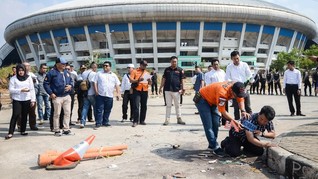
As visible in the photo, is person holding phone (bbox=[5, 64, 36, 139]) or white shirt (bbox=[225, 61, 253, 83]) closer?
person holding phone (bbox=[5, 64, 36, 139])

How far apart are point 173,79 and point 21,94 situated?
3.93m

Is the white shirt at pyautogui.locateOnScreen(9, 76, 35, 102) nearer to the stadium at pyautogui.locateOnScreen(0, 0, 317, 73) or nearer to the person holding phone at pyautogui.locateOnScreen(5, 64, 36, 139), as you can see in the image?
the person holding phone at pyautogui.locateOnScreen(5, 64, 36, 139)

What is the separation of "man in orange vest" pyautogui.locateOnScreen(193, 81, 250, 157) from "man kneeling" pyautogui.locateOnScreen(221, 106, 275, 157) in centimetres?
16

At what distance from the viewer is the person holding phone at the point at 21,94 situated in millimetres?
6895

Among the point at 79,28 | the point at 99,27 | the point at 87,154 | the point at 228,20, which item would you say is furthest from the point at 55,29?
the point at 87,154

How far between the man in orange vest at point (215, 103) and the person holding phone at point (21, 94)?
421 centimetres

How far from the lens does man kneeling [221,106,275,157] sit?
13.9 feet

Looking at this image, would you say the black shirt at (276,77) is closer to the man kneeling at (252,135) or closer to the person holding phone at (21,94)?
the man kneeling at (252,135)

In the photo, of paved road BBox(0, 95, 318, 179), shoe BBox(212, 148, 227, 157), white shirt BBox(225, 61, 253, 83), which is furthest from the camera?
white shirt BBox(225, 61, 253, 83)

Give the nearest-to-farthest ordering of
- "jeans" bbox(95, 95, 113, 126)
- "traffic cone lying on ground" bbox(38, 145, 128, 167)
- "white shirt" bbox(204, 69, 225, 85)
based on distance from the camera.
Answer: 1. "traffic cone lying on ground" bbox(38, 145, 128, 167)
2. "jeans" bbox(95, 95, 113, 126)
3. "white shirt" bbox(204, 69, 225, 85)

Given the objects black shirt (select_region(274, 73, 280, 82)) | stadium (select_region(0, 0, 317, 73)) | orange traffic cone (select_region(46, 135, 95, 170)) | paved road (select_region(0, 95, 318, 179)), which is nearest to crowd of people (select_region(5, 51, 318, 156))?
paved road (select_region(0, 95, 318, 179))

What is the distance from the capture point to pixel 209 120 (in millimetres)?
4984

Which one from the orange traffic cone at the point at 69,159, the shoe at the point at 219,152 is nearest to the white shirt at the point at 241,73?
the shoe at the point at 219,152

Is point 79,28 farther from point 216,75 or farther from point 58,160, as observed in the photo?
point 58,160
